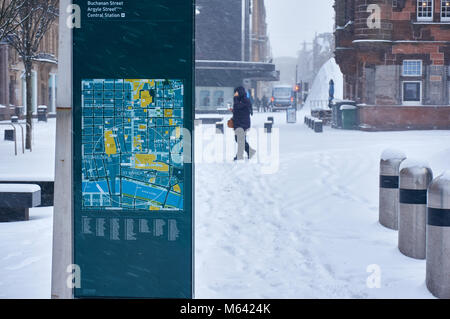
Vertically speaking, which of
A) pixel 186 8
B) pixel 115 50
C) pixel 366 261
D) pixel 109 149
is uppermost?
pixel 186 8

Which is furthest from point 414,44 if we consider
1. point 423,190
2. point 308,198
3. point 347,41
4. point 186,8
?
point 186,8

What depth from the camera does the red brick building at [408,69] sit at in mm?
30781

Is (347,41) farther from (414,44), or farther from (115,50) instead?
(115,50)

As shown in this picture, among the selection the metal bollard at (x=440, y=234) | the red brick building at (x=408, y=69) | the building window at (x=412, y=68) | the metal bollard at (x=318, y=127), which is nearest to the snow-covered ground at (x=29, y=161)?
the metal bollard at (x=440, y=234)

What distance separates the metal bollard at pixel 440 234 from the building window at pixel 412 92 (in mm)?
26519

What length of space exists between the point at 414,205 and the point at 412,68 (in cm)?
2571

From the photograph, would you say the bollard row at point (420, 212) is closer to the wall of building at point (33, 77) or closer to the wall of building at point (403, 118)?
the wall of building at point (403, 118)

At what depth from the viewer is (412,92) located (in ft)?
102

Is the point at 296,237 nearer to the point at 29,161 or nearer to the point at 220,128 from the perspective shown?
the point at 29,161

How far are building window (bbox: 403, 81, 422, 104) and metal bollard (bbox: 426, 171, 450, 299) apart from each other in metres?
26.5

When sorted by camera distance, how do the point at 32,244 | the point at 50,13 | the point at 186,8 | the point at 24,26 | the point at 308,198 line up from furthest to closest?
the point at 50,13 → the point at 24,26 → the point at 308,198 → the point at 32,244 → the point at 186,8

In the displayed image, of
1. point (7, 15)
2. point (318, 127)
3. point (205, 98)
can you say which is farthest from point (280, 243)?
point (205, 98)

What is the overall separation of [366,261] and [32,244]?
3.70 meters

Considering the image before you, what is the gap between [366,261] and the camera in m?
6.89
